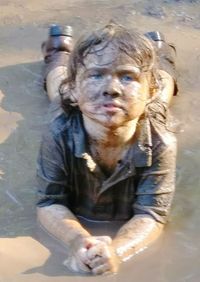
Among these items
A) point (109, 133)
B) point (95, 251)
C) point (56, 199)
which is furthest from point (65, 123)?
point (95, 251)

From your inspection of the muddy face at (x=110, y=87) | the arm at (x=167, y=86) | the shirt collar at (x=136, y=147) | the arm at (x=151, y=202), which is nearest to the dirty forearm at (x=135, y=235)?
the arm at (x=151, y=202)

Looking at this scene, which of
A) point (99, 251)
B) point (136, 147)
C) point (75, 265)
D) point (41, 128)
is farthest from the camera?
point (41, 128)

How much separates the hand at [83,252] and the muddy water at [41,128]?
0.03 metres

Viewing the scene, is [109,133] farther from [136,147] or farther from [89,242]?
[89,242]

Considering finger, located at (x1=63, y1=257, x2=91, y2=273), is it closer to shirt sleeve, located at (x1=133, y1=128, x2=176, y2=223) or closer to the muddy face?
shirt sleeve, located at (x1=133, y1=128, x2=176, y2=223)

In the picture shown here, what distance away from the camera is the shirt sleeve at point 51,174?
9.87ft

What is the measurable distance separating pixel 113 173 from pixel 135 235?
0.23 m

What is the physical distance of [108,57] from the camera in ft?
9.15

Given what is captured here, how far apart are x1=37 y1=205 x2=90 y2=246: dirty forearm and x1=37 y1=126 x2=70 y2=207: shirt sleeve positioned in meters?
0.03

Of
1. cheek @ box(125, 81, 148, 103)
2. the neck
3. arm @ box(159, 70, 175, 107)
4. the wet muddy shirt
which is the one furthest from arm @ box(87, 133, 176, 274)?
arm @ box(159, 70, 175, 107)

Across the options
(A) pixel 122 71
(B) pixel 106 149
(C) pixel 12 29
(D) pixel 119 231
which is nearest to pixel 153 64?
(A) pixel 122 71

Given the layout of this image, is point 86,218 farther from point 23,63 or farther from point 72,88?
point 23,63

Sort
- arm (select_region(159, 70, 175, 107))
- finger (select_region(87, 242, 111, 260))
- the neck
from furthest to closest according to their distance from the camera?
1. arm (select_region(159, 70, 175, 107))
2. the neck
3. finger (select_region(87, 242, 111, 260))

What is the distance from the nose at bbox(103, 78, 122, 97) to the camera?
109 inches
